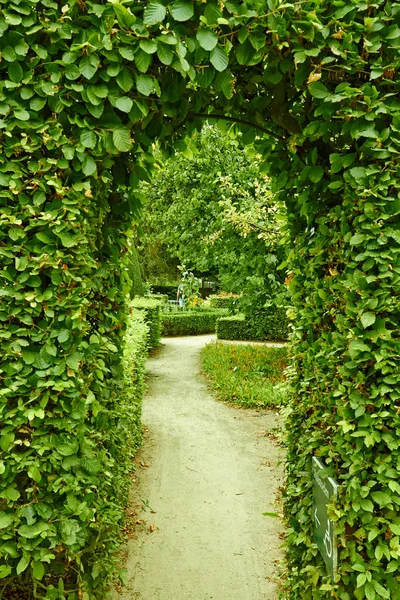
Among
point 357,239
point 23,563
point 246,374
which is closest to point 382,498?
point 357,239

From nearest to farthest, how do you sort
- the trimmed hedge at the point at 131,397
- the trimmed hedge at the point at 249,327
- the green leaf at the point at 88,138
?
the green leaf at the point at 88,138, the trimmed hedge at the point at 131,397, the trimmed hedge at the point at 249,327

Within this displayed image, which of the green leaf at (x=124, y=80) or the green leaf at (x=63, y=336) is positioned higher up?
the green leaf at (x=124, y=80)

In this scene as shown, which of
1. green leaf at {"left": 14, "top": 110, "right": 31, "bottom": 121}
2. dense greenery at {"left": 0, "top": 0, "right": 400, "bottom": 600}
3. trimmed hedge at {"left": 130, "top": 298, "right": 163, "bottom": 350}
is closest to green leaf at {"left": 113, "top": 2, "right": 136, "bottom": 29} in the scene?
dense greenery at {"left": 0, "top": 0, "right": 400, "bottom": 600}

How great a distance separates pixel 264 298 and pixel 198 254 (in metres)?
2.03

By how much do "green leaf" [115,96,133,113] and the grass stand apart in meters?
6.11

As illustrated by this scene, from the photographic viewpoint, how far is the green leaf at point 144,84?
2043 millimetres

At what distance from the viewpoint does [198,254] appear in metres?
10.4

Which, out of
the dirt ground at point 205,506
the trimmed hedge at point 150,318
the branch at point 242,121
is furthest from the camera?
the trimmed hedge at point 150,318

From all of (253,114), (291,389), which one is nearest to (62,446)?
(291,389)

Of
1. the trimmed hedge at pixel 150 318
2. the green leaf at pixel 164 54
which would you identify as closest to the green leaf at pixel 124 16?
the green leaf at pixel 164 54

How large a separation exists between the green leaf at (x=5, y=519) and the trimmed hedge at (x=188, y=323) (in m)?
16.9

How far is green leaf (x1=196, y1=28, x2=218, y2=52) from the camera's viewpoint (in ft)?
6.51

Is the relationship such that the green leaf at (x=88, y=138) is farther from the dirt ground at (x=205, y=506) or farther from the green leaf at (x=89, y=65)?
the dirt ground at (x=205, y=506)

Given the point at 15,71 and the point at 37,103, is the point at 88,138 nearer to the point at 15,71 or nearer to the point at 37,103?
the point at 37,103
